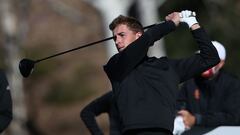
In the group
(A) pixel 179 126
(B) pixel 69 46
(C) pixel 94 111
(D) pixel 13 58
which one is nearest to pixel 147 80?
(A) pixel 179 126

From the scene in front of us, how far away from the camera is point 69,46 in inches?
Result: 1081

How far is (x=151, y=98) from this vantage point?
20.0ft

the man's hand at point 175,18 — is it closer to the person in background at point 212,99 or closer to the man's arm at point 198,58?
the man's arm at point 198,58

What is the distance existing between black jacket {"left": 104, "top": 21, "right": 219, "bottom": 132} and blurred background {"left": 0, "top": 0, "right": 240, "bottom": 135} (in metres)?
12.0

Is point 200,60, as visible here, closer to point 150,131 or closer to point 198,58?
point 198,58

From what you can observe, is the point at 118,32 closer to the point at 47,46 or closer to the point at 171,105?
the point at 171,105

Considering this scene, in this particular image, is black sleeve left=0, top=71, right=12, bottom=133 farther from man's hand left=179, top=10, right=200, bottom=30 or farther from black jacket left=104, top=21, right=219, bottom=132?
man's hand left=179, top=10, right=200, bottom=30

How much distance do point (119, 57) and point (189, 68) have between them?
0.51 metres

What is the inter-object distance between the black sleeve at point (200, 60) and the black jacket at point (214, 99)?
967mm

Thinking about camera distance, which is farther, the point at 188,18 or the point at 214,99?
the point at 214,99

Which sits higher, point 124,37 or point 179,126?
point 124,37

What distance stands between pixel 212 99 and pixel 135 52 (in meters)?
1.67

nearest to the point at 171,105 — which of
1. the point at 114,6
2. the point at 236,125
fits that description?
the point at 236,125

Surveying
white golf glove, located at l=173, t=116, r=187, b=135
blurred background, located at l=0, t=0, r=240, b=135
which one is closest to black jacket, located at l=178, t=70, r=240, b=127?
white golf glove, located at l=173, t=116, r=187, b=135
